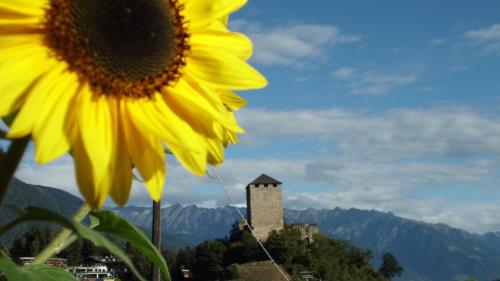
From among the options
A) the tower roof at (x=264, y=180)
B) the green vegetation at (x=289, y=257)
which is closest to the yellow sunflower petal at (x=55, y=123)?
the green vegetation at (x=289, y=257)

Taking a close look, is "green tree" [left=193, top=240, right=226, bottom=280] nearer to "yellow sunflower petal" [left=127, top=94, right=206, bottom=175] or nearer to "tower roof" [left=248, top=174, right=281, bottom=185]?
"tower roof" [left=248, top=174, right=281, bottom=185]

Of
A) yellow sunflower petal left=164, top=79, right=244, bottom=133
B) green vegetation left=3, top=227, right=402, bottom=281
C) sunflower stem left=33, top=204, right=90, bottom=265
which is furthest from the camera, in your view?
green vegetation left=3, top=227, right=402, bottom=281

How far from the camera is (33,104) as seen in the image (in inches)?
34.8

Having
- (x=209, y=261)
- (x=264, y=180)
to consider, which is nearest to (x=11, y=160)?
(x=209, y=261)

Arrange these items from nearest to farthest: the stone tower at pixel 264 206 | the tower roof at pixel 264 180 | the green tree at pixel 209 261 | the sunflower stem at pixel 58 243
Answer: the sunflower stem at pixel 58 243, the green tree at pixel 209 261, the stone tower at pixel 264 206, the tower roof at pixel 264 180

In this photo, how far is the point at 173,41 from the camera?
43.7 inches

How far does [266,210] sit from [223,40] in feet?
326

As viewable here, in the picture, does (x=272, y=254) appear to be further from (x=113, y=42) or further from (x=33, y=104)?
(x=33, y=104)

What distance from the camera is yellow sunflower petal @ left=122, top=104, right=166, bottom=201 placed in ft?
3.21

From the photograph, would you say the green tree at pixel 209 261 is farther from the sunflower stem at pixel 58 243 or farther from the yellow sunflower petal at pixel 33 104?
the yellow sunflower petal at pixel 33 104

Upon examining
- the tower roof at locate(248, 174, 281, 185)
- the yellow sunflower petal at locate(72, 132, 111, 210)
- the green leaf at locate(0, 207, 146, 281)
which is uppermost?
the tower roof at locate(248, 174, 281, 185)

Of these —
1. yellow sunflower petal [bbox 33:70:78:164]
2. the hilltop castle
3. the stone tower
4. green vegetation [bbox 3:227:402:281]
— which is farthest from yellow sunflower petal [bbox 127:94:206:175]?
the stone tower

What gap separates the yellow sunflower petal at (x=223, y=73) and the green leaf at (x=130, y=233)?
28 centimetres

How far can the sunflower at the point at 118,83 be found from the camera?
892mm
